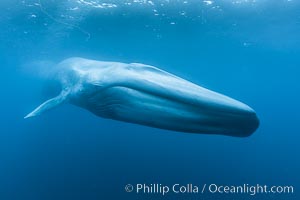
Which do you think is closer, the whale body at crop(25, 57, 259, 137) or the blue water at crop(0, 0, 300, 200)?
the whale body at crop(25, 57, 259, 137)

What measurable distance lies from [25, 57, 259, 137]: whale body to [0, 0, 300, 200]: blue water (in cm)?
313

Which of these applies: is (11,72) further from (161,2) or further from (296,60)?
(296,60)

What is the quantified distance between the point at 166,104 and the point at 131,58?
1524 cm

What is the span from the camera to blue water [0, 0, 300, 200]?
12445mm

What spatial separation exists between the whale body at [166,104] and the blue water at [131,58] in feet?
10.3

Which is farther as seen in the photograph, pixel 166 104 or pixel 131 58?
pixel 131 58

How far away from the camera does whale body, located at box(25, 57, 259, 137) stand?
486 cm

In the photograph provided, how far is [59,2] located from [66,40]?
372 cm

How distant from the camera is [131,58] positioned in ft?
65.8

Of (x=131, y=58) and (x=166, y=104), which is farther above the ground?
(x=131, y=58)

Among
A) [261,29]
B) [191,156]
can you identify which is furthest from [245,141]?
[261,29]

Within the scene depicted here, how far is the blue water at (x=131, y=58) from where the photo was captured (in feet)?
40.8

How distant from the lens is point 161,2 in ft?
40.3

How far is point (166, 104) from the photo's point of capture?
16.7ft
